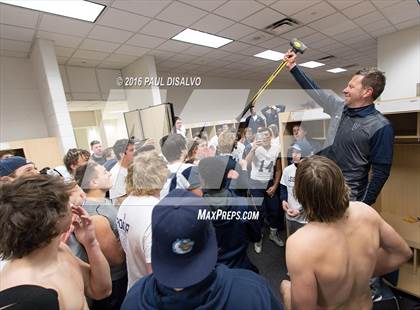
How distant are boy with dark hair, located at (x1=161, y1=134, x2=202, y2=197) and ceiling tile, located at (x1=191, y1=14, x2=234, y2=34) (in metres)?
2.30

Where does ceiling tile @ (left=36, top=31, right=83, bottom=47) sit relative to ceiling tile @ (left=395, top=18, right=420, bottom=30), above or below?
above

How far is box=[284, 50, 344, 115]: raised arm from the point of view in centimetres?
179

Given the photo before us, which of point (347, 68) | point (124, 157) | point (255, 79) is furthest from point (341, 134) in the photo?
point (347, 68)

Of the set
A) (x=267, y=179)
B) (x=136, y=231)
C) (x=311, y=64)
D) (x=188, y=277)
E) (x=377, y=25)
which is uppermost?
(x=377, y=25)

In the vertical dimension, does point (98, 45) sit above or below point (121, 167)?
above

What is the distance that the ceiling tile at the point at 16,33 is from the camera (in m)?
3.10

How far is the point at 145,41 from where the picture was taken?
4.04 metres

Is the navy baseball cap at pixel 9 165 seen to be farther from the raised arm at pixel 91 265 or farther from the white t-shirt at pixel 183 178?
the raised arm at pixel 91 265

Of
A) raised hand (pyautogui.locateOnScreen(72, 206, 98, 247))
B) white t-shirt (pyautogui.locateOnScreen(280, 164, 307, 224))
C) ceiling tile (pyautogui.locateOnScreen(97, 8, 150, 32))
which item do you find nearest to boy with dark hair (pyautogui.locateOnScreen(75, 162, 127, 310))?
raised hand (pyautogui.locateOnScreen(72, 206, 98, 247))

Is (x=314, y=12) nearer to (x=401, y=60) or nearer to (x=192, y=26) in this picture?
(x=192, y=26)

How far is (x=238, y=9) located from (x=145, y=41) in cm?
170

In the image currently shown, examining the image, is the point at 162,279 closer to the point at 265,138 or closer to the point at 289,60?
the point at 289,60

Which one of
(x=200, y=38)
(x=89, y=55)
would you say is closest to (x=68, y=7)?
(x=89, y=55)

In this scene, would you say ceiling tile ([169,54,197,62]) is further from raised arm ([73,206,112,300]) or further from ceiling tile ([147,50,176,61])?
raised arm ([73,206,112,300])
